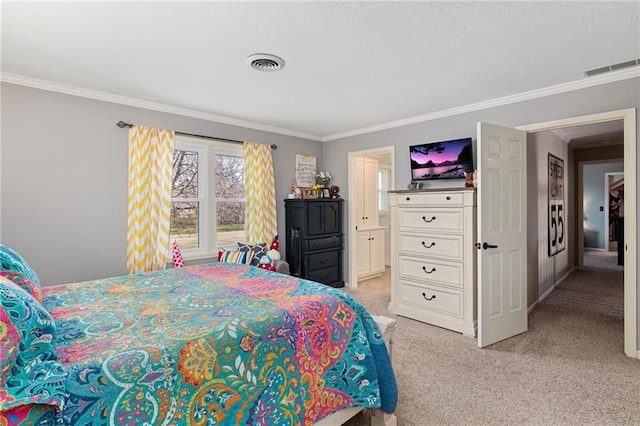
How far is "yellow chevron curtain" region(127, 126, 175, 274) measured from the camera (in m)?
3.34

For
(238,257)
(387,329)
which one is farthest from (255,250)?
(387,329)

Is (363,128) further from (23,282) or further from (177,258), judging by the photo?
(23,282)

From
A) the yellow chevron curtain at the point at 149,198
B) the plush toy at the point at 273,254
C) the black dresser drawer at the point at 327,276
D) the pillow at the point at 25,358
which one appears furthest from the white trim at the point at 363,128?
the pillow at the point at 25,358

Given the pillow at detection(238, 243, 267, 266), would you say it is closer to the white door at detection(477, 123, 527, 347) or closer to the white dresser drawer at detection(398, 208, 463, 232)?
the white dresser drawer at detection(398, 208, 463, 232)

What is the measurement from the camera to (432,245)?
A: 3.55 m

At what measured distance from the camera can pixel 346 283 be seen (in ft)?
16.7

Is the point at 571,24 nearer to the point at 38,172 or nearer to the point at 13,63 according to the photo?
the point at 13,63

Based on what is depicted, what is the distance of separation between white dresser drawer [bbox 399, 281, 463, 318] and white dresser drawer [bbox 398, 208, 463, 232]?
0.66 meters

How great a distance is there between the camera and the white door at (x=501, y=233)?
296cm

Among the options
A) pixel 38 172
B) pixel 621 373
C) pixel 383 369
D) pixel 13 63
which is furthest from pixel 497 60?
pixel 38 172

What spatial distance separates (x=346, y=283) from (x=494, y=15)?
13.2 ft

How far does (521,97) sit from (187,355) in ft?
12.4

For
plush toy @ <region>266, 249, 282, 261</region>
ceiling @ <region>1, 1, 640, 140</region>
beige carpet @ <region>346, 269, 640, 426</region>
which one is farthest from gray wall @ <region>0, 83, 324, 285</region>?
beige carpet @ <region>346, 269, 640, 426</region>

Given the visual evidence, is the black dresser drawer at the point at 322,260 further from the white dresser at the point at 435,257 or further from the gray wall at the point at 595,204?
the gray wall at the point at 595,204
